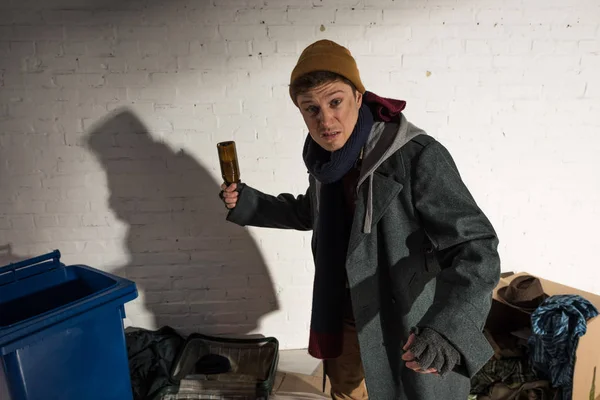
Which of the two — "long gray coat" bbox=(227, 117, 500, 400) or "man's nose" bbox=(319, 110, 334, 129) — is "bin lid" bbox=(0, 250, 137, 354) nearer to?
"long gray coat" bbox=(227, 117, 500, 400)

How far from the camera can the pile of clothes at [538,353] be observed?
79.0 inches

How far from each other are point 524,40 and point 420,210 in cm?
141

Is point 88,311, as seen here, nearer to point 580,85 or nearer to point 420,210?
point 420,210

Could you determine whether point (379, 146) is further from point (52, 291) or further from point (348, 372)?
point (52, 291)

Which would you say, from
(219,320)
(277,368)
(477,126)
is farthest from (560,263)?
(219,320)

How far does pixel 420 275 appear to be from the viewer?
1386 mm

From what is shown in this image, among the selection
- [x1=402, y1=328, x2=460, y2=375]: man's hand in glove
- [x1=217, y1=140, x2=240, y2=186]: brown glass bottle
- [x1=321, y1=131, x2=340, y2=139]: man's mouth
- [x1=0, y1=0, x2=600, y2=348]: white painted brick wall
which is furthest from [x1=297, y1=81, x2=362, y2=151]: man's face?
[x1=0, y1=0, x2=600, y2=348]: white painted brick wall

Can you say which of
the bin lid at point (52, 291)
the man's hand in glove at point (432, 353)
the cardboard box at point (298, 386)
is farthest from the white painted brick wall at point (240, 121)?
the man's hand in glove at point (432, 353)

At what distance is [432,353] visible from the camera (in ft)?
3.59

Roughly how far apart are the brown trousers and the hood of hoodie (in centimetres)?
60

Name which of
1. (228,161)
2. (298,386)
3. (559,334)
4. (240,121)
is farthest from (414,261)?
(298,386)

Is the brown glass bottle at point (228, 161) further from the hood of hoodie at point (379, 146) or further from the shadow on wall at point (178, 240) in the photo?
the shadow on wall at point (178, 240)

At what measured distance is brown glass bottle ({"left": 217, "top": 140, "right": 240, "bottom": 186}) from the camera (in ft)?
5.47

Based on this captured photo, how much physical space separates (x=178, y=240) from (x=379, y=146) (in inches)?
58.5
